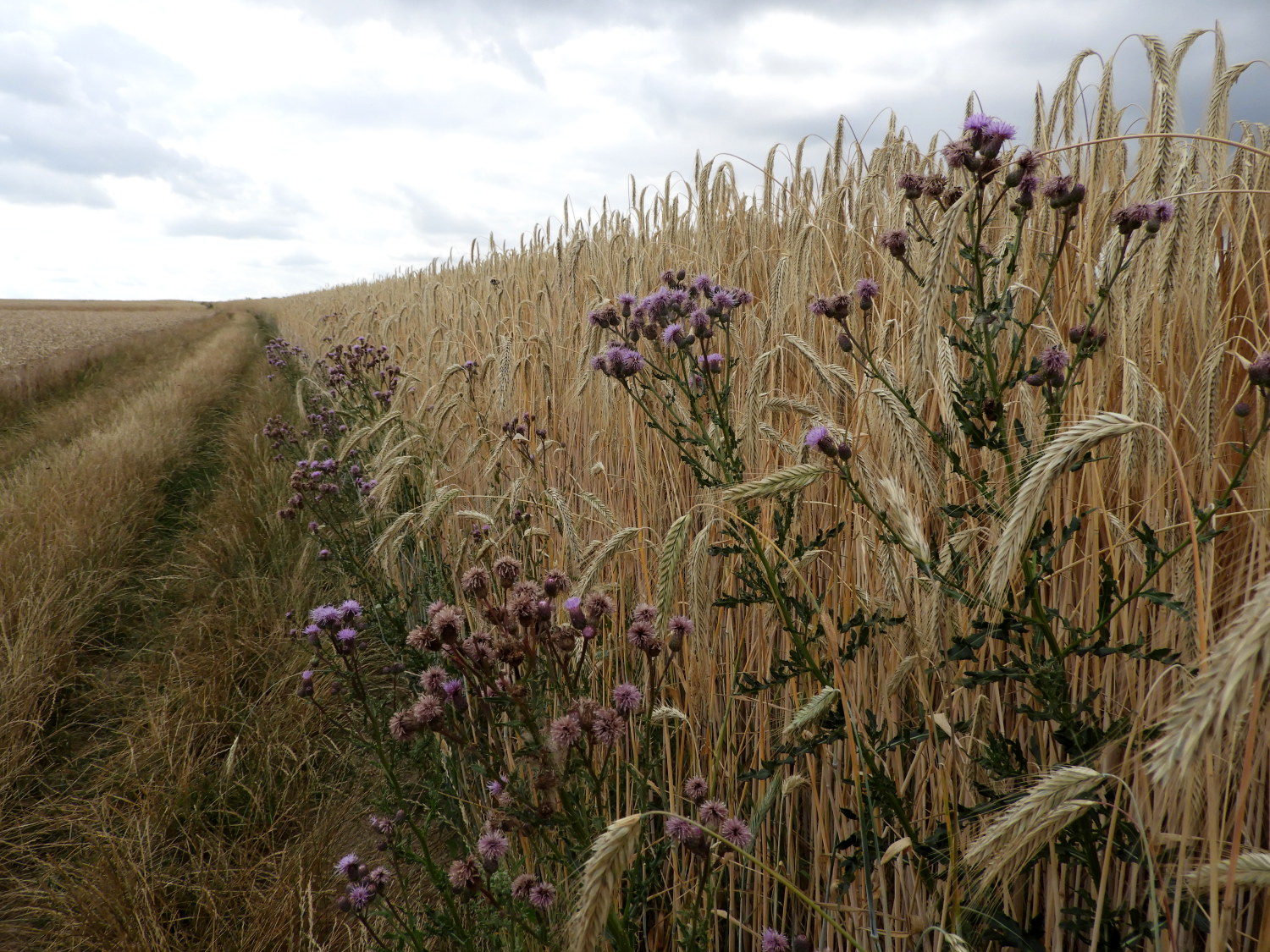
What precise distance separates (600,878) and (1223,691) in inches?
29.4

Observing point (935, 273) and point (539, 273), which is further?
point (539, 273)

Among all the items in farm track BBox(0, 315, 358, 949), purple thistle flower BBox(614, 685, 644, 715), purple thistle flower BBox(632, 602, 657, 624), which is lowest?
farm track BBox(0, 315, 358, 949)

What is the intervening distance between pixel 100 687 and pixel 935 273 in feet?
12.9

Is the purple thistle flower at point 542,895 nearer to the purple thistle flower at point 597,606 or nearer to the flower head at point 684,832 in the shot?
the flower head at point 684,832

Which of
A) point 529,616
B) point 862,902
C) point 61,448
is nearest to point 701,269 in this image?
point 529,616

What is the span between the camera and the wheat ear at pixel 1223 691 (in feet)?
2.17

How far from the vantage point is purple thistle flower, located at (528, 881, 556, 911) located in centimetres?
133

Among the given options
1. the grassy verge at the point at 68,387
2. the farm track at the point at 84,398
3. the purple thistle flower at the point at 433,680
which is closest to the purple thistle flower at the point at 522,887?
the purple thistle flower at the point at 433,680

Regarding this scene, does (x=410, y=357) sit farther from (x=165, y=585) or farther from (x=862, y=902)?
(x=862, y=902)

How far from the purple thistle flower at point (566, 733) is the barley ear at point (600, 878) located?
1.14 ft

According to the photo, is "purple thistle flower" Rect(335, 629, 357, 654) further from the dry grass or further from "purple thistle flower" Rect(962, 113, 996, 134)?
"purple thistle flower" Rect(962, 113, 996, 134)

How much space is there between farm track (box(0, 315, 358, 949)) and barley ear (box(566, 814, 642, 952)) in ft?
3.09

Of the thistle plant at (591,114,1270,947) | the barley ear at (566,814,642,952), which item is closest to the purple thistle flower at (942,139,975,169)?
the thistle plant at (591,114,1270,947)

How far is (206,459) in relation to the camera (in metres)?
7.34
